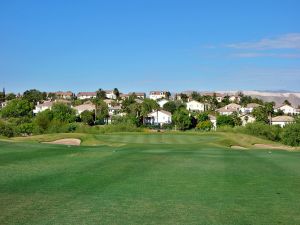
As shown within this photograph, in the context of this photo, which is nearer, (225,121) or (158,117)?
(225,121)

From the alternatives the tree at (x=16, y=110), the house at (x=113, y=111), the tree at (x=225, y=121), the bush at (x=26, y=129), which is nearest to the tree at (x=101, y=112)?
the house at (x=113, y=111)

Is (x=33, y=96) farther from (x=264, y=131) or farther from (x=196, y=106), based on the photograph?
(x=264, y=131)

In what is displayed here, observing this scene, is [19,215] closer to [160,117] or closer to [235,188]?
[235,188]

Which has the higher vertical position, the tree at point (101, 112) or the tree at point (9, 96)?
the tree at point (9, 96)

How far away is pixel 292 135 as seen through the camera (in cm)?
6147

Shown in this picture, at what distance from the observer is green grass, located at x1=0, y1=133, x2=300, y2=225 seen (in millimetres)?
8398

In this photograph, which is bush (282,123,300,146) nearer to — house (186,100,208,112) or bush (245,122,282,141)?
bush (245,122,282,141)

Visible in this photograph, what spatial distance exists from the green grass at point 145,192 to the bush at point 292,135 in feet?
149

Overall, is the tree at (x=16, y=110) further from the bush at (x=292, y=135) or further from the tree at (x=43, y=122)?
the bush at (x=292, y=135)

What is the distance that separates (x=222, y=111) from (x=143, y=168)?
451 feet

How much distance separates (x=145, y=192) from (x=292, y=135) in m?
54.1

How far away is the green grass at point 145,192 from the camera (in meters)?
8.40

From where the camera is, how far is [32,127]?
71.8 m

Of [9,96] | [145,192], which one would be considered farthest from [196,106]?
[145,192]
